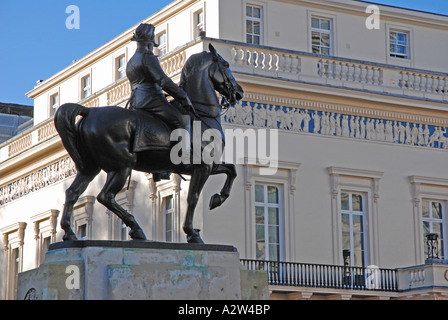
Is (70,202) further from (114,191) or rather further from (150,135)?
(150,135)

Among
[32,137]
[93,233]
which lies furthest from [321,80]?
[32,137]

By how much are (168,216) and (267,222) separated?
233 cm

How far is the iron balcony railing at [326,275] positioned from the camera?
83.6 feet

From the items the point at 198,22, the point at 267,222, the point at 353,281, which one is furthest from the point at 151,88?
the point at 198,22

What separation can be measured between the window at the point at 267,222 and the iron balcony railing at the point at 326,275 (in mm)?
435

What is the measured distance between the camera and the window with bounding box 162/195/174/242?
1043 inches

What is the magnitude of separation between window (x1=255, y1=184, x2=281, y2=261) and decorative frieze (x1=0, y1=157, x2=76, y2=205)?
5857 millimetres

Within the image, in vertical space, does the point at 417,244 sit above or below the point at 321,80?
below

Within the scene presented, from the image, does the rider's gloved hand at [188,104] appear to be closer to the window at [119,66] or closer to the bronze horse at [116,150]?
the bronze horse at [116,150]

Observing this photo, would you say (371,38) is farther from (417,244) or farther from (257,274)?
(257,274)

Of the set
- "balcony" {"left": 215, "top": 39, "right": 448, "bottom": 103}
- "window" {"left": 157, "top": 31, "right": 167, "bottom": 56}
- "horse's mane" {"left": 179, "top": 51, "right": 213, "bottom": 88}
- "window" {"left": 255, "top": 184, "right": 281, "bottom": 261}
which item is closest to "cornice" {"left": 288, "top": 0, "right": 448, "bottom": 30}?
"balcony" {"left": 215, "top": 39, "right": 448, "bottom": 103}

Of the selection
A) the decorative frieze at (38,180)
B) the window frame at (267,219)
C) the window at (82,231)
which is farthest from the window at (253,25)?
the window at (82,231)

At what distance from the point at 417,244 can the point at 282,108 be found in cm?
458

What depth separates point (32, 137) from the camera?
3338 cm
